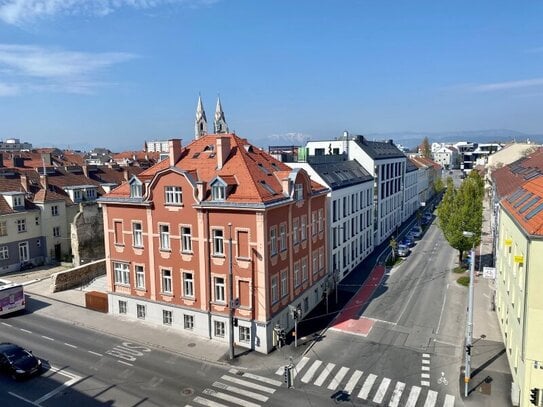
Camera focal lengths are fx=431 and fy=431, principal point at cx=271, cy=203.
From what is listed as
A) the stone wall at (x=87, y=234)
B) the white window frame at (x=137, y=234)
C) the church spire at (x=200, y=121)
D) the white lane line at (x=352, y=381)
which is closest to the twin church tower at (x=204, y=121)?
the church spire at (x=200, y=121)

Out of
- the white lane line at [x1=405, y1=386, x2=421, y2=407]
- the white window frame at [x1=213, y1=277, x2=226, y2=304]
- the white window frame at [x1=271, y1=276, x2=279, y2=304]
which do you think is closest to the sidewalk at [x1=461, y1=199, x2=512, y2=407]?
the white lane line at [x1=405, y1=386, x2=421, y2=407]

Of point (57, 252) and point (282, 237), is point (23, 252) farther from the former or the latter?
point (282, 237)

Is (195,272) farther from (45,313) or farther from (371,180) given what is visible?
(371,180)

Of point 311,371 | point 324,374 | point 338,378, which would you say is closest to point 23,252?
point 311,371

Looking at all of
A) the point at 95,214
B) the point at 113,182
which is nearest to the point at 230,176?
the point at 95,214

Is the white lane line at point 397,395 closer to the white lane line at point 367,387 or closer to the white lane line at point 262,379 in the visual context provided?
the white lane line at point 367,387

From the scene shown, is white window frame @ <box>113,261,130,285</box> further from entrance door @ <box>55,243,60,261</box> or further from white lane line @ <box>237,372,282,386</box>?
entrance door @ <box>55,243,60,261</box>
